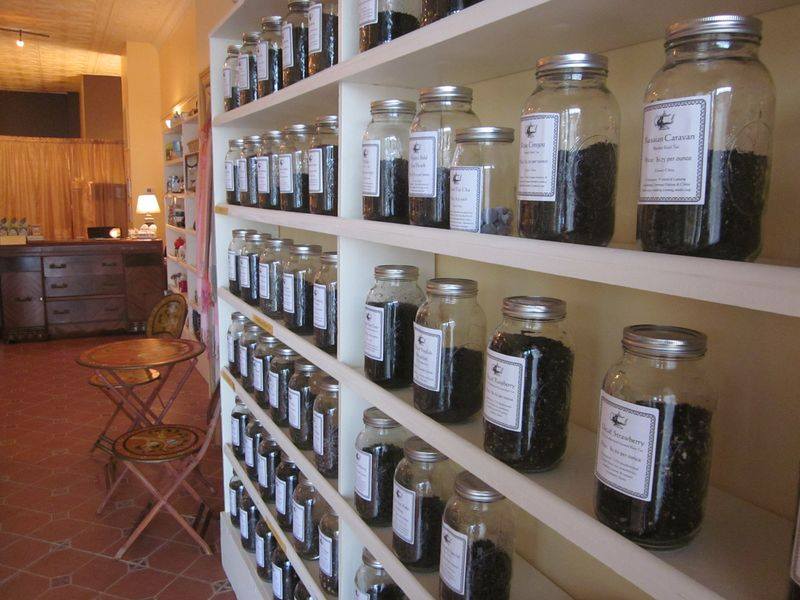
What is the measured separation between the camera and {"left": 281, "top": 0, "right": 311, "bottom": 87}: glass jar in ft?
5.14

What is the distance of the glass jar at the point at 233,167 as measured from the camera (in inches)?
86.1

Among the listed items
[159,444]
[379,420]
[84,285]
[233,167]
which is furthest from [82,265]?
[379,420]

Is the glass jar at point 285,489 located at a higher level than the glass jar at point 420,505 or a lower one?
lower

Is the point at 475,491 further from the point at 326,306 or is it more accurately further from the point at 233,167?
the point at 233,167

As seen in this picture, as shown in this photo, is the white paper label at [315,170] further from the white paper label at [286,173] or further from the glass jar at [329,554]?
the glass jar at [329,554]

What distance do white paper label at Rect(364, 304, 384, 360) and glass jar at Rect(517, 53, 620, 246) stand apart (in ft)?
1.56


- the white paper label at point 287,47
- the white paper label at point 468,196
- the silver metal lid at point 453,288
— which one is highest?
the white paper label at point 287,47

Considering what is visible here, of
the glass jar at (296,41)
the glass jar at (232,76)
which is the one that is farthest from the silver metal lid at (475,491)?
the glass jar at (232,76)

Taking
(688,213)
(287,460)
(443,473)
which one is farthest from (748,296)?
(287,460)

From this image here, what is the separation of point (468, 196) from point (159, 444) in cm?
237

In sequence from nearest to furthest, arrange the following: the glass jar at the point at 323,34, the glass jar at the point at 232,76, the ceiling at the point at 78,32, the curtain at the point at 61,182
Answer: the glass jar at the point at 323,34 < the glass jar at the point at 232,76 < the ceiling at the point at 78,32 < the curtain at the point at 61,182

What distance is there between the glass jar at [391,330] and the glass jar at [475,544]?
261 millimetres

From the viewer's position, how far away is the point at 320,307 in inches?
59.8

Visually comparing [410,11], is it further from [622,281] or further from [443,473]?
[443,473]
